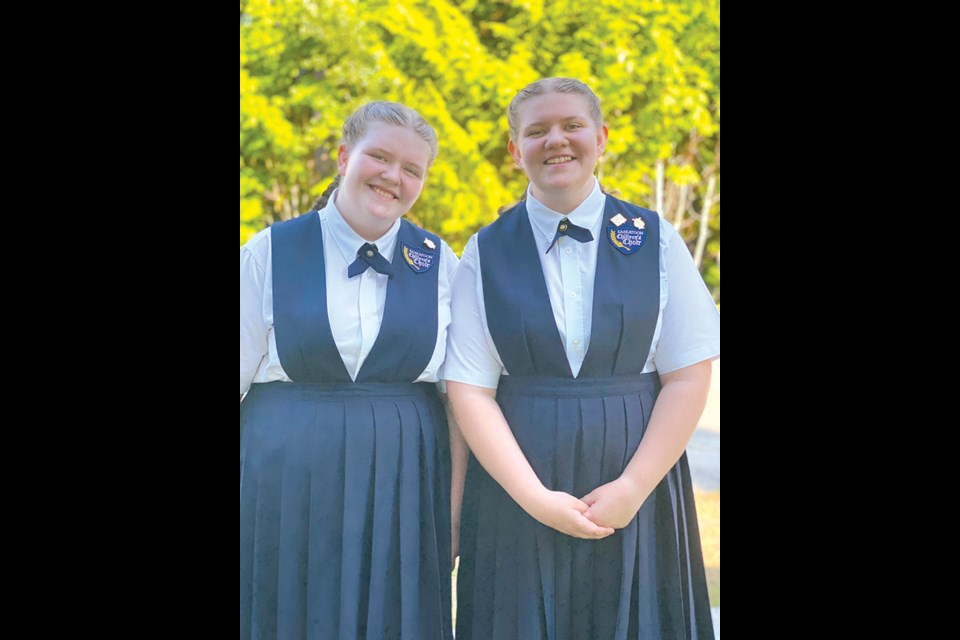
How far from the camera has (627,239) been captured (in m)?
2.34

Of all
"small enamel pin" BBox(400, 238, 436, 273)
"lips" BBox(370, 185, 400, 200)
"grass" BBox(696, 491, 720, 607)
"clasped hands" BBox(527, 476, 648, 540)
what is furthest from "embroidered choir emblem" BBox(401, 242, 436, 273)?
"grass" BBox(696, 491, 720, 607)

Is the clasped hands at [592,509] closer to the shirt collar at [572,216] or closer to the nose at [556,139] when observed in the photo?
the shirt collar at [572,216]

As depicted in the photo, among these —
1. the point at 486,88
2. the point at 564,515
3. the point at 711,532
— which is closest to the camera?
the point at 564,515

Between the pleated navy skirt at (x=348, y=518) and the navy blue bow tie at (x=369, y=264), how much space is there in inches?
11.7

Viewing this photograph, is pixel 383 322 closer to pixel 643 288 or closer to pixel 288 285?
pixel 288 285

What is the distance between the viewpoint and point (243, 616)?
2.40m

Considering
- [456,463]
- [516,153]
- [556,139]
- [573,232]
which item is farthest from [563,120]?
[456,463]

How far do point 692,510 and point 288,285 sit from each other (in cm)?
123

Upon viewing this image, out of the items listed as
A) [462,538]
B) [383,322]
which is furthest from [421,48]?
[462,538]

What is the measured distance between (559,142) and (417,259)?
477 mm

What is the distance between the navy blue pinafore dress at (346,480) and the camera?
2295 mm

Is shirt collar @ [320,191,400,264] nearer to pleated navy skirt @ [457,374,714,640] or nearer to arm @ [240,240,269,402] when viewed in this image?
arm @ [240,240,269,402]

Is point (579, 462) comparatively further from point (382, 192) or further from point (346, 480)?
point (382, 192)

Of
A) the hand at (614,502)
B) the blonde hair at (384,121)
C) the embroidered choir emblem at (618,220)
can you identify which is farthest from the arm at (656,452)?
the blonde hair at (384,121)
